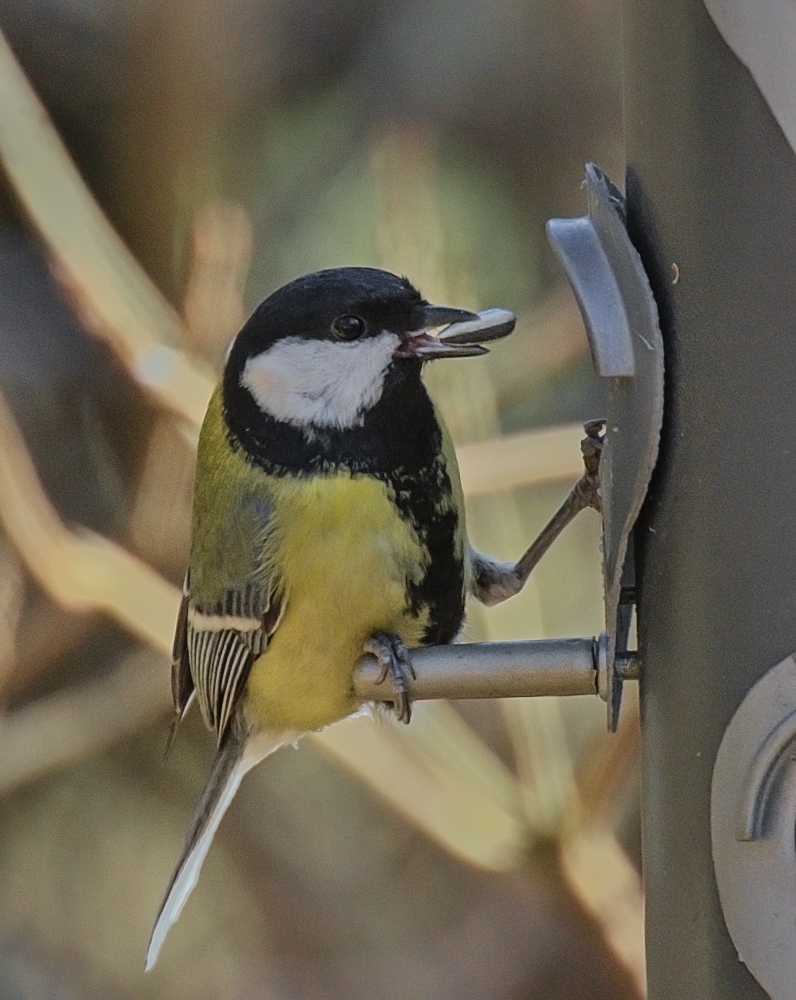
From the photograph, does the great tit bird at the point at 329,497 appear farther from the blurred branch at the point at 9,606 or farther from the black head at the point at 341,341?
the blurred branch at the point at 9,606

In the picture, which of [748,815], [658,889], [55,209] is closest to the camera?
[748,815]

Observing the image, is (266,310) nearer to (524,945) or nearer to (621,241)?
(621,241)

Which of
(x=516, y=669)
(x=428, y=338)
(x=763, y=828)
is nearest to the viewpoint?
(x=763, y=828)

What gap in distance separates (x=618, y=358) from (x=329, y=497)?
28 centimetres

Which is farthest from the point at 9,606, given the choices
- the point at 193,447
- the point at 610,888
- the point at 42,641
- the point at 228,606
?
the point at 610,888

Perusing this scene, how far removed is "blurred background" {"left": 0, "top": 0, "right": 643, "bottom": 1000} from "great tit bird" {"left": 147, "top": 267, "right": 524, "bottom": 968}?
38cm

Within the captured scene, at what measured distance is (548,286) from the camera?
1.22 m

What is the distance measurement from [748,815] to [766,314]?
21 cm

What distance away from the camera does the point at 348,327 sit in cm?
Result: 80

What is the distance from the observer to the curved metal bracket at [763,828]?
0.49m

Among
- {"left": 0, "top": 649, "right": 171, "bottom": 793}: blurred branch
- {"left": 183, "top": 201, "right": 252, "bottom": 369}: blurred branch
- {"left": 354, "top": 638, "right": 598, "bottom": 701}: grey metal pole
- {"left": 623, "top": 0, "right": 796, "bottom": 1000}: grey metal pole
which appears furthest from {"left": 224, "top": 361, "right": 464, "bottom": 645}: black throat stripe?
{"left": 0, "top": 649, "right": 171, "bottom": 793}: blurred branch

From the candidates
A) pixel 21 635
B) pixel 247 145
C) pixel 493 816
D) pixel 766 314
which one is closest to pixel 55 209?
pixel 247 145

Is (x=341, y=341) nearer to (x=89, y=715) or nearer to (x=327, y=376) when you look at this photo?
(x=327, y=376)

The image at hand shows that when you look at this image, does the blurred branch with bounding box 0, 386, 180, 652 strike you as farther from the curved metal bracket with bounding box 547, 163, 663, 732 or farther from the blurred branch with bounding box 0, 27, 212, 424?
the curved metal bracket with bounding box 547, 163, 663, 732
